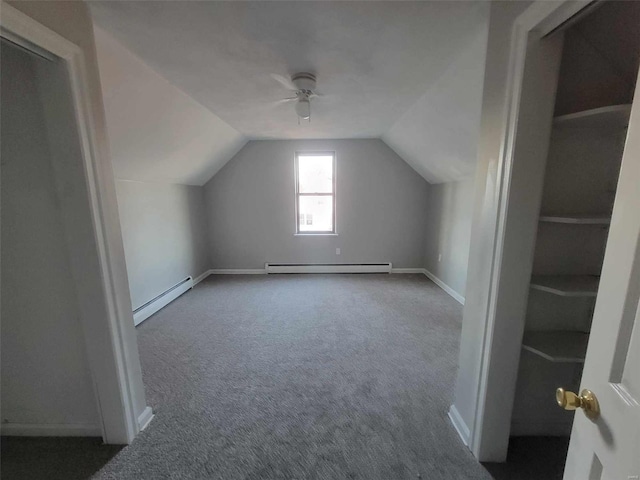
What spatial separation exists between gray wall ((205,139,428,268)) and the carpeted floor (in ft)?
4.91

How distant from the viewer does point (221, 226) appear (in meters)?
4.58

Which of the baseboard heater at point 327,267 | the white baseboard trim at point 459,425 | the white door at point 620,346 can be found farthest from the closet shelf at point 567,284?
the baseboard heater at point 327,267

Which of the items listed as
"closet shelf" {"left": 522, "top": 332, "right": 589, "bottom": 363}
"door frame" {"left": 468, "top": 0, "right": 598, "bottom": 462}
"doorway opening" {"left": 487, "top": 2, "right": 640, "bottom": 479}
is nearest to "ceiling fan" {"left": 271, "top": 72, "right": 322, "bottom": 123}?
"door frame" {"left": 468, "top": 0, "right": 598, "bottom": 462}

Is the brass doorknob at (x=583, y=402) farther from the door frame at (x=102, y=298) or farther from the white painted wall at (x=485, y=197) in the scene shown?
the door frame at (x=102, y=298)

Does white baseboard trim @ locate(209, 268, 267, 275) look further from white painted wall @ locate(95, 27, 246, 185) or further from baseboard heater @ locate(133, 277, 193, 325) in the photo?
white painted wall @ locate(95, 27, 246, 185)

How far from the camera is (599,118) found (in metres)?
1.07

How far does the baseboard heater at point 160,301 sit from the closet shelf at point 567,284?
3.17m

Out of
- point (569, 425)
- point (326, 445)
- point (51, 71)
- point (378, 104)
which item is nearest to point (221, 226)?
point (378, 104)

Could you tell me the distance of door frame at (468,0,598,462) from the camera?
102cm

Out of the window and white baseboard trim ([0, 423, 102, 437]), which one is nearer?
white baseboard trim ([0, 423, 102, 437])

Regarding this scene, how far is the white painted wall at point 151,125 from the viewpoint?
5.58 ft

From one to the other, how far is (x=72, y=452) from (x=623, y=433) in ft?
7.41

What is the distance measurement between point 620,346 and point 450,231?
11.2 feet

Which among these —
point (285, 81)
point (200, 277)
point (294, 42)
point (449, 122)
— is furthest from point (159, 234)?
point (449, 122)
